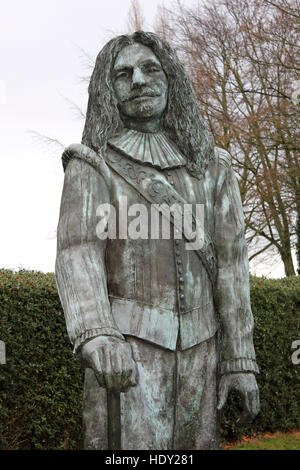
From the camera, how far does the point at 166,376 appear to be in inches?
114

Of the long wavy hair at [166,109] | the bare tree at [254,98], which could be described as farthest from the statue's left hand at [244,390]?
the bare tree at [254,98]

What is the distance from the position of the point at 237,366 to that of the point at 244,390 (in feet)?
0.37

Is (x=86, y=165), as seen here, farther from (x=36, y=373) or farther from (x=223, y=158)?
(x=36, y=373)

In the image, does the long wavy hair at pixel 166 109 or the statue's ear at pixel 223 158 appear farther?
the statue's ear at pixel 223 158

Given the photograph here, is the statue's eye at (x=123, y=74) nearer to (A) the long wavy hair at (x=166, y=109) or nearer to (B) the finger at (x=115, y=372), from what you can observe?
(A) the long wavy hair at (x=166, y=109)

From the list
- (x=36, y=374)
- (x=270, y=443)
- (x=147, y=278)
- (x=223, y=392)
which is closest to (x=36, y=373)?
(x=36, y=374)

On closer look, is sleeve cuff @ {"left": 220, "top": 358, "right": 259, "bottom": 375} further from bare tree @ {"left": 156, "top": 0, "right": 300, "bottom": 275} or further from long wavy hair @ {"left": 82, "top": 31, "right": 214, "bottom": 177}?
bare tree @ {"left": 156, "top": 0, "right": 300, "bottom": 275}

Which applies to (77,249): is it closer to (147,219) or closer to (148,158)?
(147,219)

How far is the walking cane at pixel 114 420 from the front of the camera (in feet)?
9.12

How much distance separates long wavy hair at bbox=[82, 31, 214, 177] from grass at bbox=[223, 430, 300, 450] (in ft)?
18.4

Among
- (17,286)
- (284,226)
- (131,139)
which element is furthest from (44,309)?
(284,226)

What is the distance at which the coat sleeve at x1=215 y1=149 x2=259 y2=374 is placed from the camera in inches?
121

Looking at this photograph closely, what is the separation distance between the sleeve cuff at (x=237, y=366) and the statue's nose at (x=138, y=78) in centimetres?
137

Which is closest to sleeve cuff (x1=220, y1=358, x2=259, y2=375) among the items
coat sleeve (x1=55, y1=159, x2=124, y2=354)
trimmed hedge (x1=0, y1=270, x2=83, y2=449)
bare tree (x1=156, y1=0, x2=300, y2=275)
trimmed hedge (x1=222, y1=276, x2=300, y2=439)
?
coat sleeve (x1=55, y1=159, x2=124, y2=354)
